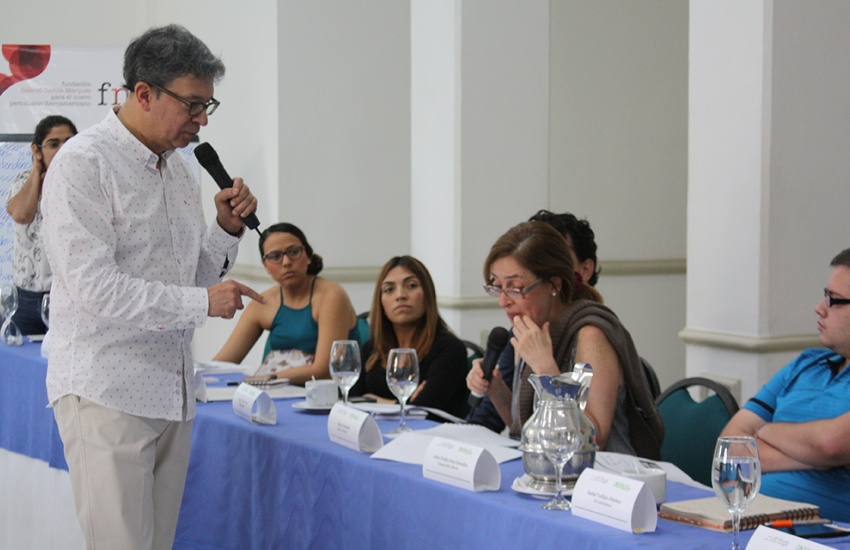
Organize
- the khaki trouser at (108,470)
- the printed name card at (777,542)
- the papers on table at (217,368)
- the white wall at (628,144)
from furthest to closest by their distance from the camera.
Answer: the white wall at (628,144), the papers on table at (217,368), the khaki trouser at (108,470), the printed name card at (777,542)

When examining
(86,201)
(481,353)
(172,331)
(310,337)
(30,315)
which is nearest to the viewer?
(86,201)

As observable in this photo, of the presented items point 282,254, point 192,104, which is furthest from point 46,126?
point 192,104

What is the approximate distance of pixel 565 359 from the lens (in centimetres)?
257

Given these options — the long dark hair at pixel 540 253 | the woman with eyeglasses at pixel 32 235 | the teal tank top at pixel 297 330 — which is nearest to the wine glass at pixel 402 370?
the long dark hair at pixel 540 253

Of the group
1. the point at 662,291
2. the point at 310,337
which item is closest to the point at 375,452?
the point at 310,337

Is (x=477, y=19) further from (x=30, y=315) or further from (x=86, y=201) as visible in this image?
(x=86, y=201)

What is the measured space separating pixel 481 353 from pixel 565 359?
1.15 m

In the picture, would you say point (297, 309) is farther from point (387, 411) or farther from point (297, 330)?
point (387, 411)

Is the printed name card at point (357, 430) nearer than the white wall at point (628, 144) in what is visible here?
Yes

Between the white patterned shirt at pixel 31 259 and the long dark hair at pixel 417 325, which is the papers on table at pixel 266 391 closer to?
the long dark hair at pixel 417 325

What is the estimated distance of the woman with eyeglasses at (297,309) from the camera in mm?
4012

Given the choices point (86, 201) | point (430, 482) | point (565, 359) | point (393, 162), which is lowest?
point (430, 482)

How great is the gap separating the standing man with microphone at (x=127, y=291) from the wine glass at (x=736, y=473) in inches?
38.7

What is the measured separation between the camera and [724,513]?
5.48ft
